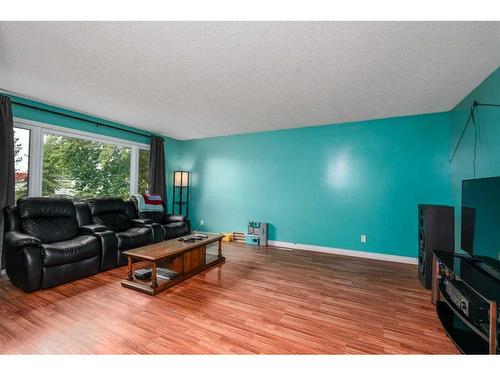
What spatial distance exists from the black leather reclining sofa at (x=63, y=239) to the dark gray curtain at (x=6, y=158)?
0.26 m

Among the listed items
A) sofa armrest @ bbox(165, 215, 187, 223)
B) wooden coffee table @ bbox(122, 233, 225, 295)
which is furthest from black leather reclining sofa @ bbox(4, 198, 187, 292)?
sofa armrest @ bbox(165, 215, 187, 223)

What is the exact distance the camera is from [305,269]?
316 centimetres

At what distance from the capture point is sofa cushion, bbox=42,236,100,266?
2383 millimetres

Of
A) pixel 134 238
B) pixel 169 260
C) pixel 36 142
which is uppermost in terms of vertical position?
pixel 36 142

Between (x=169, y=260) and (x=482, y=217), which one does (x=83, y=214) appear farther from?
(x=482, y=217)

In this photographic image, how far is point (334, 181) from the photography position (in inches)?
160

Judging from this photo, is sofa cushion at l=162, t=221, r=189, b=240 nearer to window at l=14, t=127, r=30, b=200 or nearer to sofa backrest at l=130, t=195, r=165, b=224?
sofa backrest at l=130, t=195, r=165, b=224

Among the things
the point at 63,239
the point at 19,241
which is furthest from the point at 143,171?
the point at 19,241

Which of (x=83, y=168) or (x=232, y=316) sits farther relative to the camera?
(x=83, y=168)

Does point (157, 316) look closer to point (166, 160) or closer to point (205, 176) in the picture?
point (205, 176)

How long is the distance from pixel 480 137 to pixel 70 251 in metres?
4.85

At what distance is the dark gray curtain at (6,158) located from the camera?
2.77 meters

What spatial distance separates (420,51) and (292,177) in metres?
2.77

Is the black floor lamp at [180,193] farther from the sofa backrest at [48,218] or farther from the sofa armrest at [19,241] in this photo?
the sofa armrest at [19,241]
